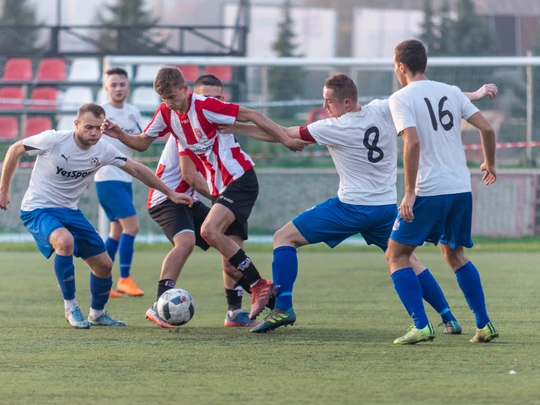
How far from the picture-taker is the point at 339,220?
5.97 meters

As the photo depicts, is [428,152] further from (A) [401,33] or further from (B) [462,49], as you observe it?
(B) [462,49]

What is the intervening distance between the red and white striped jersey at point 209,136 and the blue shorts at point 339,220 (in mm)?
692

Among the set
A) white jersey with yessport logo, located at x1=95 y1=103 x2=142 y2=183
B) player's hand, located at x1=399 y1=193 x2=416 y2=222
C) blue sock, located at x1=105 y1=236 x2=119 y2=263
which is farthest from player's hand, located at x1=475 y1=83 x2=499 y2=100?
blue sock, located at x1=105 y1=236 x2=119 y2=263

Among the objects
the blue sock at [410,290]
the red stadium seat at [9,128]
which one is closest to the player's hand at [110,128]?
the blue sock at [410,290]

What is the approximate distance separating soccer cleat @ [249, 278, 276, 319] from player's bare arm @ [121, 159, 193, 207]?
89cm

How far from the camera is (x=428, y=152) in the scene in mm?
5496

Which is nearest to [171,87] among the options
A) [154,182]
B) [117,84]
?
[154,182]

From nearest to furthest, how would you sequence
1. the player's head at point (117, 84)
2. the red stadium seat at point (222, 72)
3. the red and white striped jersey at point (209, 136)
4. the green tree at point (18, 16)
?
the red and white striped jersey at point (209, 136), the player's head at point (117, 84), the red stadium seat at point (222, 72), the green tree at point (18, 16)

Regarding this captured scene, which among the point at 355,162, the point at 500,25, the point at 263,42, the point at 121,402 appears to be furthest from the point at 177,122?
the point at 500,25

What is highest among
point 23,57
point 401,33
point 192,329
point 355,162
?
point 401,33

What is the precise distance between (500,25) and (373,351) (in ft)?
80.6

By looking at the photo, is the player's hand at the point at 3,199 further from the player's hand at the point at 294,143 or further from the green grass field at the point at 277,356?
the player's hand at the point at 294,143

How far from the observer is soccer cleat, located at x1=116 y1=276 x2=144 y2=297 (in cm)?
873

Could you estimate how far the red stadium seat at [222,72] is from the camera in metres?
14.6
